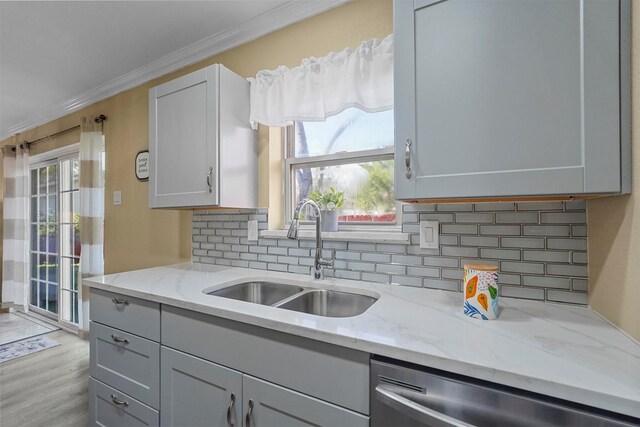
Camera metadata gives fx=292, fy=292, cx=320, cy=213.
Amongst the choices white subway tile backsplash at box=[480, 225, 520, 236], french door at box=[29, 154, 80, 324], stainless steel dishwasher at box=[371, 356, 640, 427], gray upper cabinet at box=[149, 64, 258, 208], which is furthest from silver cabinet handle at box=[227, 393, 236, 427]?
french door at box=[29, 154, 80, 324]

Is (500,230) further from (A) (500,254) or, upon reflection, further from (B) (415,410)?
(B) (415,410)

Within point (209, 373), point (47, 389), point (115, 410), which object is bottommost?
point (47, 389)

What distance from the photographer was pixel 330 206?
5.38 ft

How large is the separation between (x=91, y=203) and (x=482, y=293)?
10.7 feet

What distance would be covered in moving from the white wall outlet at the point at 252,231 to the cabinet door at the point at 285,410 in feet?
3.04

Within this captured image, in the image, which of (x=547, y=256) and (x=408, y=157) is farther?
(x=547, y=256)

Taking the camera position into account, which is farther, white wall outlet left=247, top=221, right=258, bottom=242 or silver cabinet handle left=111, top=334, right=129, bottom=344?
white wall outlet left=247, top=221, right=258, bottom=242

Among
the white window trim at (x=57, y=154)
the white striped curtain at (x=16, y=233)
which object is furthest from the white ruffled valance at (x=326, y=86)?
the white striped curtain at (x=16, y=233)

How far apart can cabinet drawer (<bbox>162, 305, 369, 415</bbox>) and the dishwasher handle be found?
6 centimetres

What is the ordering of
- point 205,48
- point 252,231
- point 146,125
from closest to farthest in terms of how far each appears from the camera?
point 252,231 → point 205,48 → point 146,125

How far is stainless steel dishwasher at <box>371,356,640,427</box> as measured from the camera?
607mm

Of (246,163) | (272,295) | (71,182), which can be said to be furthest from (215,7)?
(71,182)

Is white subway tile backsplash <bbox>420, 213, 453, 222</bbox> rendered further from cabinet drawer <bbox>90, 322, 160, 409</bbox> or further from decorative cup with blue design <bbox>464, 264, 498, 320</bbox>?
cabinet drawer <bbox>90, 322, 160, 409</bbox>

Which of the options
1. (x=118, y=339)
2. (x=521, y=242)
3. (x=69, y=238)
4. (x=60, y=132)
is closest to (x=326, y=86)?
(x=521, y=242)
